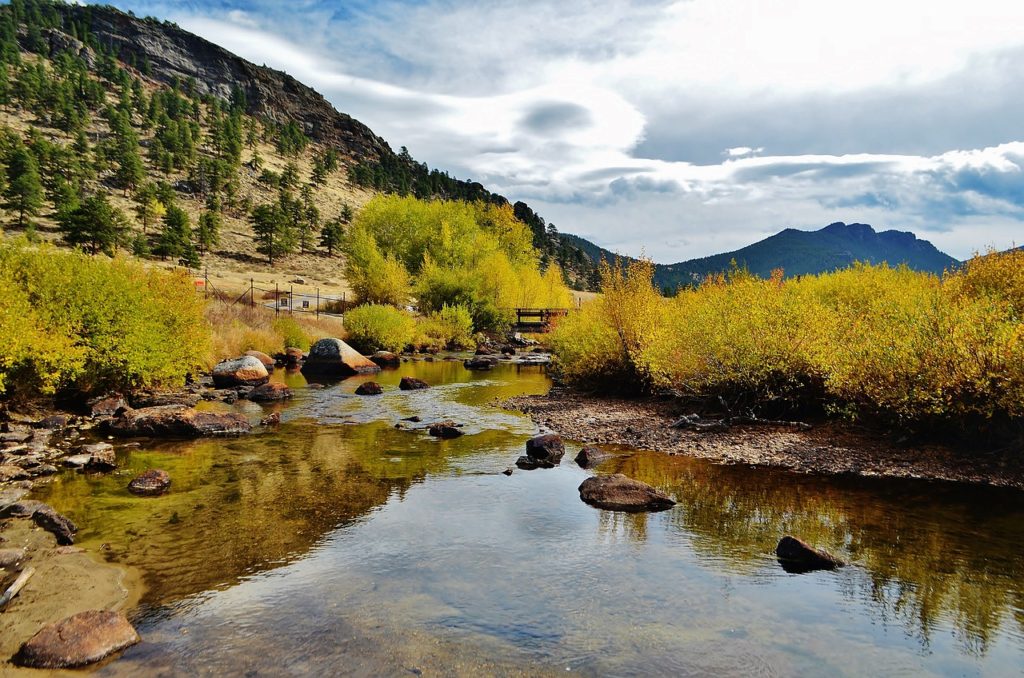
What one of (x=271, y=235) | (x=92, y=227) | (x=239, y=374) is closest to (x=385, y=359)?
(x=239, y=374)

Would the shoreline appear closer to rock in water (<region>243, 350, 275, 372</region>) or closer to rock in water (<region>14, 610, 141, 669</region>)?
rock in water (<region>14, 610, 141, 669</region>)

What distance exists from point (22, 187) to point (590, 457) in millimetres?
77831

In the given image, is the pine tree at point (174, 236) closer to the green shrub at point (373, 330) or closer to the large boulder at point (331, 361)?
the green shrub at point (373, 330)

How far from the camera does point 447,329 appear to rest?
154 ft

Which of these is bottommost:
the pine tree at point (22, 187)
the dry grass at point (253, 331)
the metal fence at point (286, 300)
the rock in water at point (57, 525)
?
the rock in water at point (57, 525)

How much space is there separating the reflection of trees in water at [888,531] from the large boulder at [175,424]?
10394 millimetres

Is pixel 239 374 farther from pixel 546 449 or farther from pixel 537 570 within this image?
pixel 537 570

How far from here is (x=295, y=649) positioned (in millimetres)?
6426

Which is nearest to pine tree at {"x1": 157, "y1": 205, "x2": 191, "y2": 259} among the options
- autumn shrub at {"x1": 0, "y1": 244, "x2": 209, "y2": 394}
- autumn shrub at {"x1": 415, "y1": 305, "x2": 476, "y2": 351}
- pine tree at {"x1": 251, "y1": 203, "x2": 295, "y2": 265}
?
pine tree at {"x1": 251, "y1": 203, "x2": 295, "y2": 265}

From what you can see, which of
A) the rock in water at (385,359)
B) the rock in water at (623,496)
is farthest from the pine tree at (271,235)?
the rock in water at (623,496)

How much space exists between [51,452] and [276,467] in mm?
5072

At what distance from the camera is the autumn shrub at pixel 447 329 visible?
45.5 m

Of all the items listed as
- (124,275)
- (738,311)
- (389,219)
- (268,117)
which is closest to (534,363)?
(738,311)

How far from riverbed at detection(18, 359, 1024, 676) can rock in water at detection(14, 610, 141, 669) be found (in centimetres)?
20
